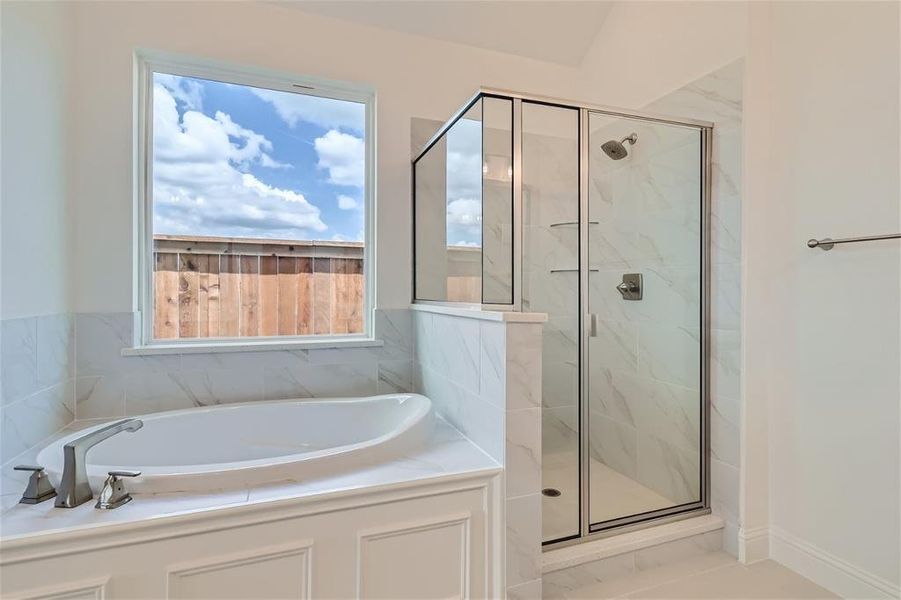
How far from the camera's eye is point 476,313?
1698 mm

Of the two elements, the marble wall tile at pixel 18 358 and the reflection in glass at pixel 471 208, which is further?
the reflection in glass at pixel 471 208

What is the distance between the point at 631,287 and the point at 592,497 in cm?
102

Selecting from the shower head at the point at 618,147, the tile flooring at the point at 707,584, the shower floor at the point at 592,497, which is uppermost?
the shower head at the point at 618,147

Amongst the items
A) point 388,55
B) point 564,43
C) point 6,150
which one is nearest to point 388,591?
point 6,150

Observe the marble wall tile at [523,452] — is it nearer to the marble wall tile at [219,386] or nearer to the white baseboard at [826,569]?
the white baseboard at [826,569]

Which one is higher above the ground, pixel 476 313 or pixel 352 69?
pixel 352 69

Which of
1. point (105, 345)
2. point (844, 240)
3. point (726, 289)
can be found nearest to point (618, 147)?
point (726, 289)

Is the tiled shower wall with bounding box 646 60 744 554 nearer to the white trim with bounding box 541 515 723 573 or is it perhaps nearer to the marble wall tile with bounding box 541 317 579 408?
the white trim with bounding box 541 515 723 573

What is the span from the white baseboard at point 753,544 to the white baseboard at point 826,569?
22mm

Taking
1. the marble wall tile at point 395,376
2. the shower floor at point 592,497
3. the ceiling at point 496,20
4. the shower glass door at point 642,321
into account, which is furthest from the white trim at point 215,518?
the ceiling at point 496,20

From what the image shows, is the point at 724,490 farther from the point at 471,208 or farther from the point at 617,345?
the point at 471,208

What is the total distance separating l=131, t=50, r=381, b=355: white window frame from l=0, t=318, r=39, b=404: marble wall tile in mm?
386

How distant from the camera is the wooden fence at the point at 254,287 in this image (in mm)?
2200

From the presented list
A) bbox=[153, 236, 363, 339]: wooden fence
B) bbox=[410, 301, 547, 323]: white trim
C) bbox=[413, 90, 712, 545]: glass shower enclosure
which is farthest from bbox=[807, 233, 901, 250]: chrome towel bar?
bbox=[153, 236, 363, 339]: wooden fence
